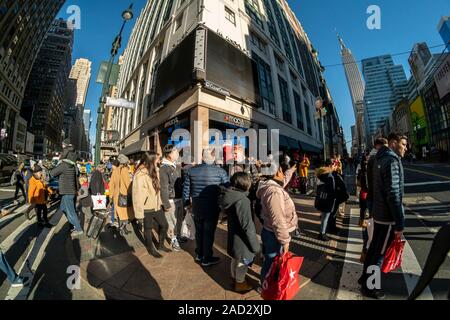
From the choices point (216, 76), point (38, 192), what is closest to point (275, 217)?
point (38, 192)

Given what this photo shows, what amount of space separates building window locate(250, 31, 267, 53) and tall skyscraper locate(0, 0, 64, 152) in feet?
156

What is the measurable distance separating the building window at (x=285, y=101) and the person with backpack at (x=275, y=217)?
19.3 meters

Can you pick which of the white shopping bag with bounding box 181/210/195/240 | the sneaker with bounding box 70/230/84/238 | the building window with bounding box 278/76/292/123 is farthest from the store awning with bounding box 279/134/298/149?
the sneaker with bounding box 70/230/84/238

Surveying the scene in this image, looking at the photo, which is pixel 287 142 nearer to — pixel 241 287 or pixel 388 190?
pixel 388 190

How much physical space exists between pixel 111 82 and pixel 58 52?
392ft

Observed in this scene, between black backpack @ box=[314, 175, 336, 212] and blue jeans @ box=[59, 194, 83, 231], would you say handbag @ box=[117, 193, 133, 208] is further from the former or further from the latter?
black backpack @ box=[314, 175, 336, 212]

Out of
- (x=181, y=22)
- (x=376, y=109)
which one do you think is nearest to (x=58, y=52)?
(x=181, y=22)

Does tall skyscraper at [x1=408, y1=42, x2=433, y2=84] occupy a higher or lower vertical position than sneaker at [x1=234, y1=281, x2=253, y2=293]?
higher

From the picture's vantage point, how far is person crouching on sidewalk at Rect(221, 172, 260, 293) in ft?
8.38

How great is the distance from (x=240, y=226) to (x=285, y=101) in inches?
828

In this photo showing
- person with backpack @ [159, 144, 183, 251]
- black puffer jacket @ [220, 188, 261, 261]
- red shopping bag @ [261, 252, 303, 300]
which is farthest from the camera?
person with backpack @ [159, 144, 183, 251]

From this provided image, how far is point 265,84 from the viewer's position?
58.1 feet

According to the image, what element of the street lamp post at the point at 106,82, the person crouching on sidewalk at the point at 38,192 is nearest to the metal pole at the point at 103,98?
the street lamp post at the point at 106,82
